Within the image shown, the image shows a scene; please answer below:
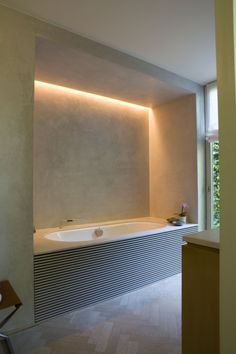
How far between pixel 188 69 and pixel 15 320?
3369 mm

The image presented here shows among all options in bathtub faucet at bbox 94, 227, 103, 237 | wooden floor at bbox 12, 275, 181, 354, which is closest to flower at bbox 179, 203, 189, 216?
bathtub faucet at bbox 94, 227, 103, 237

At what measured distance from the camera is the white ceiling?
6.73ft

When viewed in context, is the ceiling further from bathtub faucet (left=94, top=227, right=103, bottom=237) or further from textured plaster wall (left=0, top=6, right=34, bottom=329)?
bathtub faucet (left=94, top=227, right=103, bottom=237)

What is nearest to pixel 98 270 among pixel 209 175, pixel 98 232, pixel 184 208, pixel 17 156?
pixel 98 232

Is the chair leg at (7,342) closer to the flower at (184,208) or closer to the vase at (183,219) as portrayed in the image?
the vase at (183,219)

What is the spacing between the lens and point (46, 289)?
222cm

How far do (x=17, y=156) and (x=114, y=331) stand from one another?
166 centimetres

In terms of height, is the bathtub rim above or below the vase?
below

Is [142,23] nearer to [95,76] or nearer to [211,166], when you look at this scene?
[95,76]

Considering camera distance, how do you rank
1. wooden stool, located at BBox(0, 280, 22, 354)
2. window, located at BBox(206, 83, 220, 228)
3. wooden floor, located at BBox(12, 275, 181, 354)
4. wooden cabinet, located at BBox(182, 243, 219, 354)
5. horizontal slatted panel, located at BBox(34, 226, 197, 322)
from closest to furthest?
wooden cabinet, located at BBox(182, 243, 219, 354), wooden stool, located at BBox(0, 280, 22, 354), wooden floor, located at BBox(12, 275, 181, 354), horizontal slatted panel, located at BBox(34, 226, 197, 322), window, located at BBox(206, 83, 220, 228)

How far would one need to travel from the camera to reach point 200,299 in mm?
1308

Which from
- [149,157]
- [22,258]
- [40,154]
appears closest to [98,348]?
[22,258]

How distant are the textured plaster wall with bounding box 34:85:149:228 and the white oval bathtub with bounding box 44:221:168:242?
246 millimetres

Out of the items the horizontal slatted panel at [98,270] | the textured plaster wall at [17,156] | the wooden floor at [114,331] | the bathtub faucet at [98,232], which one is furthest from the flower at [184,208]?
the textured plaster wall at [17,156]
